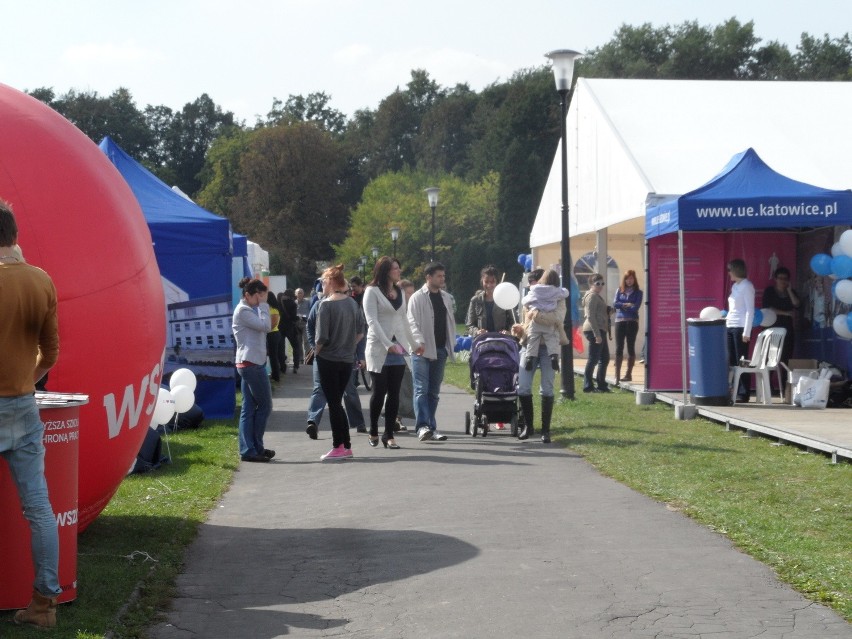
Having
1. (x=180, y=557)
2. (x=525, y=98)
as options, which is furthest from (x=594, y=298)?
(x=525, y=98)

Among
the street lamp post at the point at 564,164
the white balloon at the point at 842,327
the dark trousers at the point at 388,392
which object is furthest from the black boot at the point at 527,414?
the white balloon at the point at 842,327

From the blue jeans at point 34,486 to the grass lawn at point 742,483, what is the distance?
3727 millimetres

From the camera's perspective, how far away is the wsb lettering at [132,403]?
21.5ft

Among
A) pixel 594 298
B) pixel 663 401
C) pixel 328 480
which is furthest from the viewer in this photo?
pixel 594 298

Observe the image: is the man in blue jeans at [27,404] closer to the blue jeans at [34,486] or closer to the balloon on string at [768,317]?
the blue jeans at [34,486]

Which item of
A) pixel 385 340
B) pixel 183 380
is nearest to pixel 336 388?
pixel 385 340

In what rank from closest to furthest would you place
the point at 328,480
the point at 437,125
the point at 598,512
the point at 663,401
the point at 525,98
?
the point at 598,512 < the point at 328,480 < the point at 663,401 < the point at 525,98 < the point at 437,125

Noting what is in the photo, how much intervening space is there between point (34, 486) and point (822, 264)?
1197 centimetres

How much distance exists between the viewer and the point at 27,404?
5199 millimetres

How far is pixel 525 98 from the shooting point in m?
70.8

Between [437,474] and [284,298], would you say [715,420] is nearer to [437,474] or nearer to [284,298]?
[437,474]

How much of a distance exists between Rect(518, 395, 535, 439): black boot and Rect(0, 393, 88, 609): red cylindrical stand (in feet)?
25.1

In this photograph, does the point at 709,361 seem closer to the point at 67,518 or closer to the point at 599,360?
the point at 599,360

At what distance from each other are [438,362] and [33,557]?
818 centimetres
